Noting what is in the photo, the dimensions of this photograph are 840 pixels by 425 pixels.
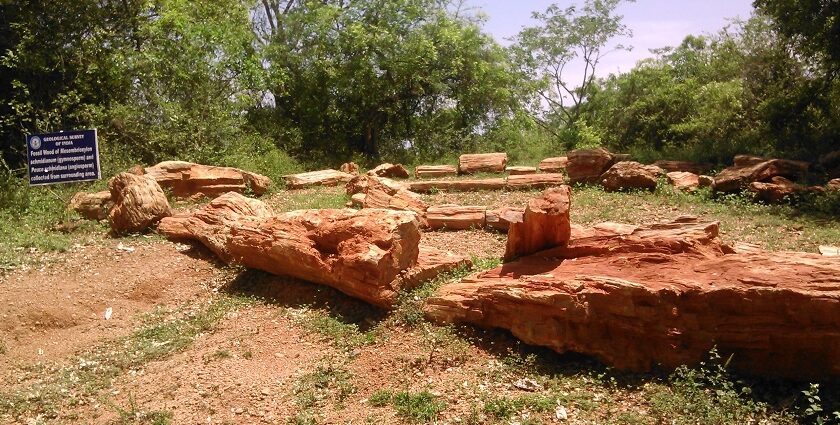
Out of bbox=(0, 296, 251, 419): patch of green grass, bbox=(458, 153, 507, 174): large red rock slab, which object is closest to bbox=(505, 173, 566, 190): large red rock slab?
bbox=(458, 153, 507, 174): large red rock slab

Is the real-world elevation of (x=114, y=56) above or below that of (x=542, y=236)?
above

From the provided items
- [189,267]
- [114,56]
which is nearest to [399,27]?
[114,56]

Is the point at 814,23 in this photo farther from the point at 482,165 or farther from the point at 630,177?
the point at 482,165

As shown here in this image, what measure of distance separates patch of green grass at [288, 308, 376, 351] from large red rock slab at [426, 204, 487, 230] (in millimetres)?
2847

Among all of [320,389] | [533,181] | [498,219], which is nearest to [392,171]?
[533,181]

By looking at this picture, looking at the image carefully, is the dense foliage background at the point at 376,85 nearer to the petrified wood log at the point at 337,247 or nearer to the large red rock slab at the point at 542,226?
the petrified wood log at the point at 337,247

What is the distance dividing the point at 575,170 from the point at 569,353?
717 cm

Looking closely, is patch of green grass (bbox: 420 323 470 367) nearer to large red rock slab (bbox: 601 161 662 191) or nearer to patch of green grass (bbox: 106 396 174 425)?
patch of green grass (bbox: 106 396 174 425)

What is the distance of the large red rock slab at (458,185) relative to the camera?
11719 mm

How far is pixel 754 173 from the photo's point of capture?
10.3 metres

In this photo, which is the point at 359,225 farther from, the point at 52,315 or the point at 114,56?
the point at 114,56

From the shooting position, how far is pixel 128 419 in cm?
477

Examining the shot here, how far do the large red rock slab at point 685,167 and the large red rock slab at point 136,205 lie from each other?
861 centimetres

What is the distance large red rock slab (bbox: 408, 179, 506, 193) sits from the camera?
11.7 meters
